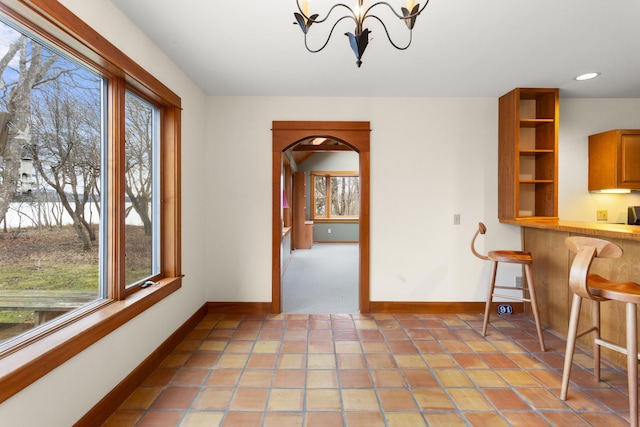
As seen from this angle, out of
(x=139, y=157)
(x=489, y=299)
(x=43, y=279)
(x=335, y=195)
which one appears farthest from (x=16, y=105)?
(x=335, y=195)

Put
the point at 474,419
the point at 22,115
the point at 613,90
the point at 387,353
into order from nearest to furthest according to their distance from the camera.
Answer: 1. the point at 22,115
2. the point at 474,419
3. the point at 387,353
4. the point at 613,90

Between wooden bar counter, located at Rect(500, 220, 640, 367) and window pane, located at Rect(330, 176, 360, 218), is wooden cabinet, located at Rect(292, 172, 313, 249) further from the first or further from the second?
wooden bar counter, located at Rect(500, 220, 640, 367)

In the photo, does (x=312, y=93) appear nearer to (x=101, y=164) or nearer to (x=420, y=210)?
(x=420, y=210)

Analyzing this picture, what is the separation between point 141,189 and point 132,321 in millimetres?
960

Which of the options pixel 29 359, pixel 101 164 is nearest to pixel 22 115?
pixel 101 164

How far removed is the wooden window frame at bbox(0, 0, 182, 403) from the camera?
1.30 metres


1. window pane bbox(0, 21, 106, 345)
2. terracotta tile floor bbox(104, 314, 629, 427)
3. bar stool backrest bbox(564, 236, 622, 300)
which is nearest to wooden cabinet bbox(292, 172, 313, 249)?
terracotta tile floor bbox(104, 314, 629, 427)

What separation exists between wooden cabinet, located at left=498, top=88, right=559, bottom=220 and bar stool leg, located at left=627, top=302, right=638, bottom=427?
61.5 inches

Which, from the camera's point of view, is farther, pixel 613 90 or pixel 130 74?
pixel 613 90

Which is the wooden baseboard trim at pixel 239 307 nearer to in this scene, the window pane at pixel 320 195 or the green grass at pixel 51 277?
the green grass at pixel 51 277

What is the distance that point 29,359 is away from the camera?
1266mm

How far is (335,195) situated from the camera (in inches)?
390

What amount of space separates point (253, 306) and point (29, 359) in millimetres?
2154

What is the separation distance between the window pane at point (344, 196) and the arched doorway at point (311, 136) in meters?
6.54
